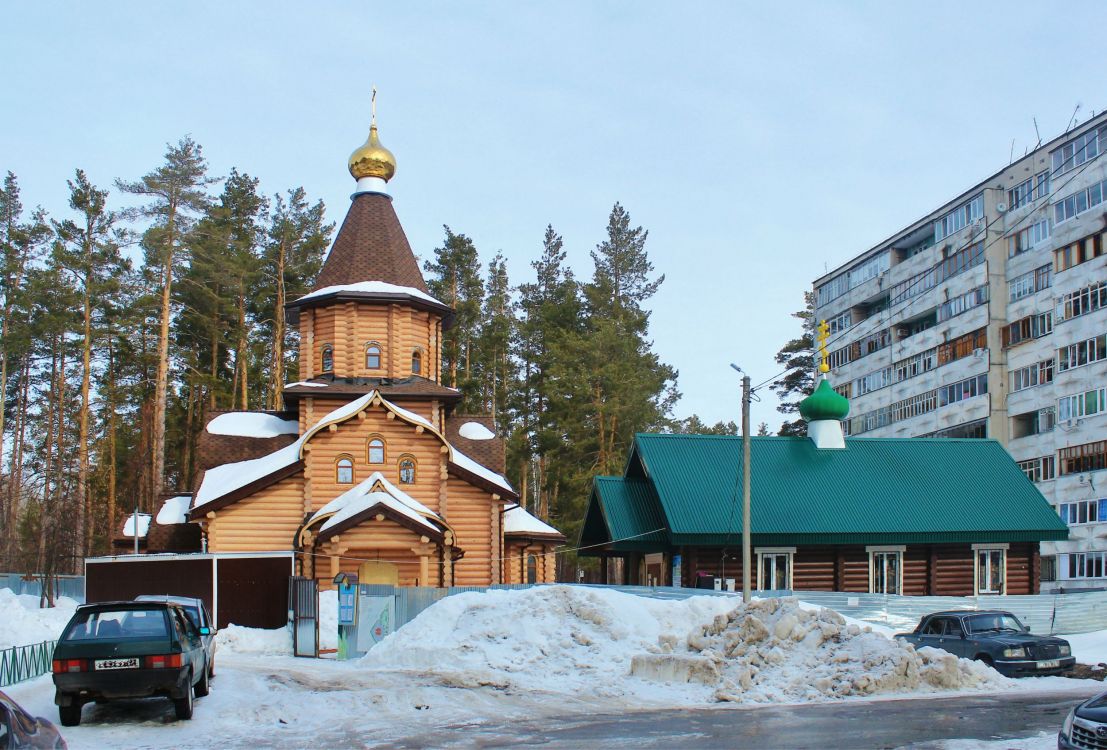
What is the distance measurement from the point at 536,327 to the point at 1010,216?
81.0 ft

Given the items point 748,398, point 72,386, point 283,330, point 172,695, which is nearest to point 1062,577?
point 748,398

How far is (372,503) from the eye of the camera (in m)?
32.0

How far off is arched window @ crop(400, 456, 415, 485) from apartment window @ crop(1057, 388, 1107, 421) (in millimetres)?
27106

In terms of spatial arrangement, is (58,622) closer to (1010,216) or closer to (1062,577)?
(1062,577)

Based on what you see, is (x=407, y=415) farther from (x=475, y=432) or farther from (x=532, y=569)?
(x=532, y=569)

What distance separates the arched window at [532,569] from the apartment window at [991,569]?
1564cm

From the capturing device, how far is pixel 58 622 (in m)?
30.1

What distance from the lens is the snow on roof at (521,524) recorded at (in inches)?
1565

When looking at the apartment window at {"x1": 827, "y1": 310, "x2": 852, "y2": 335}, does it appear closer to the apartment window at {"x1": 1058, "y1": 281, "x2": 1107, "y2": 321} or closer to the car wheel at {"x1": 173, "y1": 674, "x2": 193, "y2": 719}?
the apartment window at {"x1": 1058, "y1": 281, "x2": 1107, "y2": 321}

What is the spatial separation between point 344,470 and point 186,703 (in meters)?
21.3

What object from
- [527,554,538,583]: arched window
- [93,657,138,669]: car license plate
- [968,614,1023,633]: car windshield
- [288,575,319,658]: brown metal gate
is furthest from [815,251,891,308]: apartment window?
[93,657,138,669]: car license plate

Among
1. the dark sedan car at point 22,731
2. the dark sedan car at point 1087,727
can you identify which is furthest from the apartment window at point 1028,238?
the dark sedan car at point 22,731

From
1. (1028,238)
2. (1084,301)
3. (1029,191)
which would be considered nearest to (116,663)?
(1084,301)

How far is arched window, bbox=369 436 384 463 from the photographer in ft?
116
